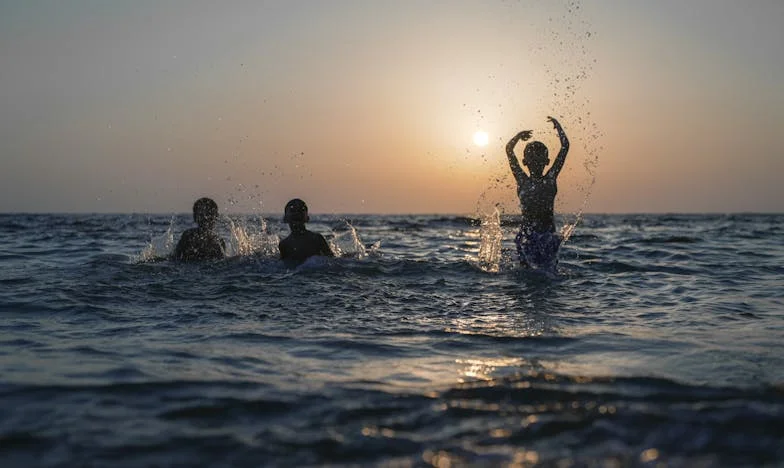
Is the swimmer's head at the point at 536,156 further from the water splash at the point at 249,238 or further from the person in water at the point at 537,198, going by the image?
the water splash at the point at 249,238

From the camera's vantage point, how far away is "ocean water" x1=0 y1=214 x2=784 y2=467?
3090 millimetres

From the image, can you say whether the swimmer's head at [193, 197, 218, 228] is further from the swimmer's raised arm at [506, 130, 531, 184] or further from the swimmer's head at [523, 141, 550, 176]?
the swimmer's head at [523, 141, 550, 176]

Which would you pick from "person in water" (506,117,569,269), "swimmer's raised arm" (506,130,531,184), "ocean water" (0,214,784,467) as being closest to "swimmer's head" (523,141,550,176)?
"person in water" (506,117,569,269)

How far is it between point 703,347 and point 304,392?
3.32 metres

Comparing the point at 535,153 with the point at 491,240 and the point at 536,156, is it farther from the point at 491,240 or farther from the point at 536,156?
the point at 491,240

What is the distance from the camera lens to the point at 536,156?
10547 millimetres

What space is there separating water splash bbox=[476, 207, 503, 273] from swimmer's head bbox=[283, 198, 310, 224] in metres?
3.25

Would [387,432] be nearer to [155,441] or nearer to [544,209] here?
[155,441]

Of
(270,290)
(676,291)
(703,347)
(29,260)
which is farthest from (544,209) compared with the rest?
(29,260)

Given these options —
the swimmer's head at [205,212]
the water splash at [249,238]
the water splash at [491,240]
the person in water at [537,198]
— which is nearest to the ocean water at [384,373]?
the person in water at [537,198]

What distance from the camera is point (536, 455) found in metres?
2.96

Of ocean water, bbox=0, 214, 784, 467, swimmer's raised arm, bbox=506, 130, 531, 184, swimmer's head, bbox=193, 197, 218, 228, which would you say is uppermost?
swimmer's raised arm, bbox=506, 130, 531, 184

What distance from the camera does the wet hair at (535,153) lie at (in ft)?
34.5

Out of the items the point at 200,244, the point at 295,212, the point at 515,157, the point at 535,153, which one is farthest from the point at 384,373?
the point at 200,244
